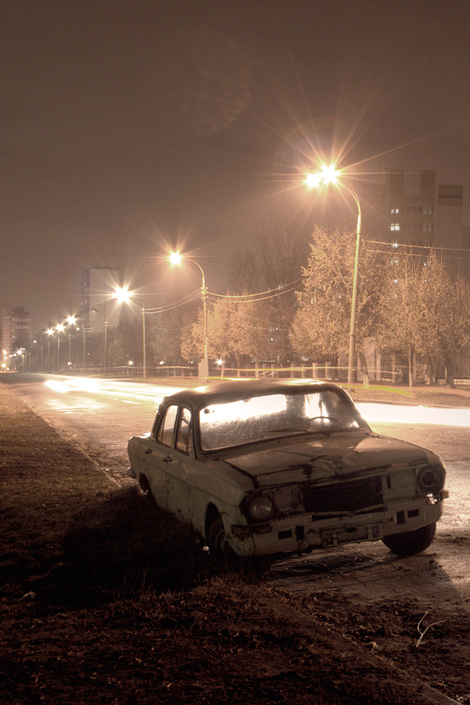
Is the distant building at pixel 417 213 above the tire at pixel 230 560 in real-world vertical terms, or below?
above

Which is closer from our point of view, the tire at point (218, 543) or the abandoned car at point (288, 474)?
the abandoned car at point (288, 474)

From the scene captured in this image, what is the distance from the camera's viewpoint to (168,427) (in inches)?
269

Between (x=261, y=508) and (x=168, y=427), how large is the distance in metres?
2.23

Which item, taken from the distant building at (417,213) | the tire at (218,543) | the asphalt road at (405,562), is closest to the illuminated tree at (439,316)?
Answer: the asphalt road at (405,562)

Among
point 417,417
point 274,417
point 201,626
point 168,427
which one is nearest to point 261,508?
point 201,626

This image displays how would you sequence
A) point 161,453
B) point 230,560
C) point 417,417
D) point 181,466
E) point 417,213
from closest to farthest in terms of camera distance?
point 230,560 < point 181,466 < point 161,453 < point 417,417 < point 417,213

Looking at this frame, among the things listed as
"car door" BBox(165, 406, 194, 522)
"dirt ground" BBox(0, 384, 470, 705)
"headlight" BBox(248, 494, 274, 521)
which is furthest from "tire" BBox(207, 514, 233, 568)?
"car door" BBox(165, 406, 194, 522)

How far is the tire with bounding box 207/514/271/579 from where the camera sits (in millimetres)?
5023

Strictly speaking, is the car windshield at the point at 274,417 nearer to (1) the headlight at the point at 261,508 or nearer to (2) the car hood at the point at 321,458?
(2) the car hood at the point at 321,458

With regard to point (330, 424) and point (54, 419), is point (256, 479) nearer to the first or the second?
point (330, 424)

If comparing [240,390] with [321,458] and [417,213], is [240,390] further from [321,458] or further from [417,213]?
[417,213]

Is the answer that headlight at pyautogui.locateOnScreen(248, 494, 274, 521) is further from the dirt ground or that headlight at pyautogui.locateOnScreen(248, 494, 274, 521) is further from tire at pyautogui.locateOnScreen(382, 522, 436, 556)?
tire at pyautogui.locateOnScreen(382, 522, 436, 556)

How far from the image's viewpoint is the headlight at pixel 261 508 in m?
4.79

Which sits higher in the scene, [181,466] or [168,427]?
[168,427]
